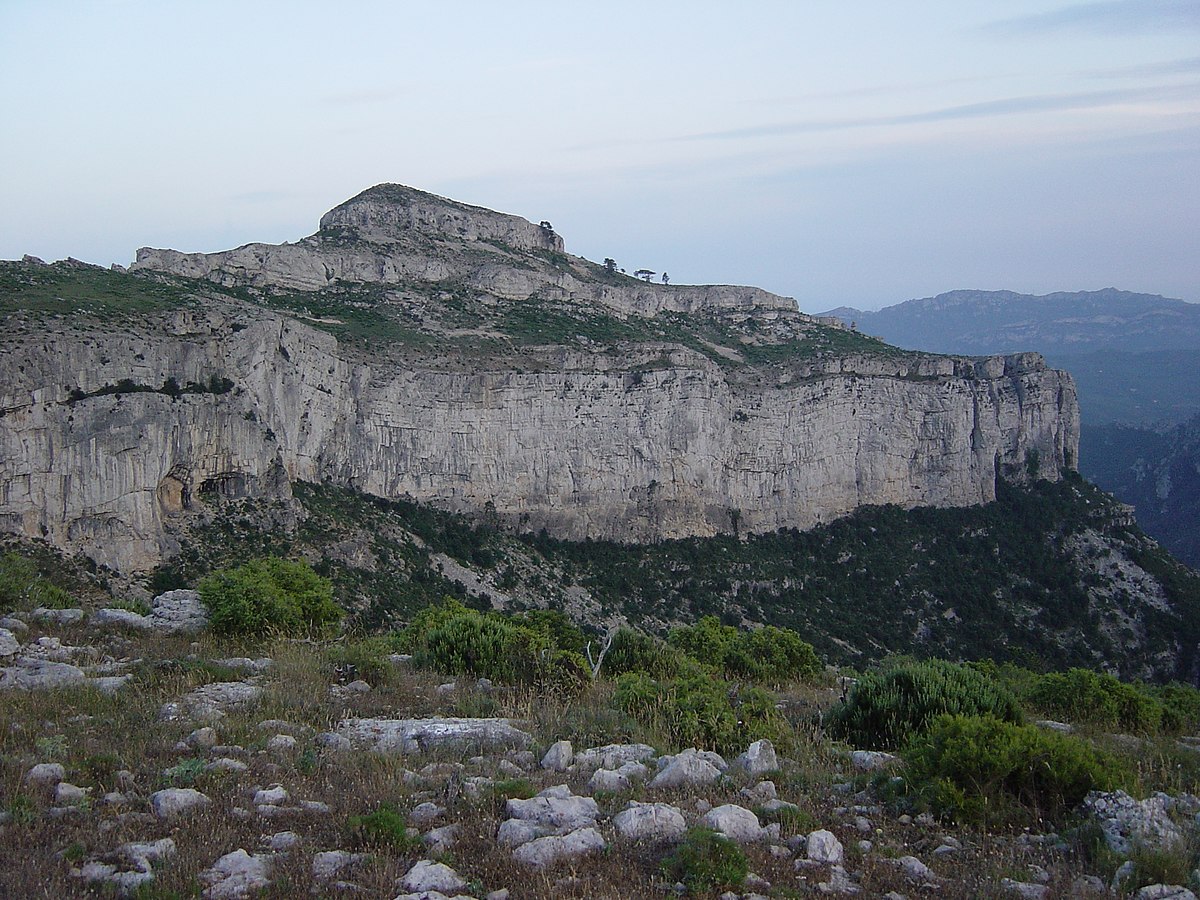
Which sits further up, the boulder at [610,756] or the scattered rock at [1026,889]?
the scattered rock at [1026,889]

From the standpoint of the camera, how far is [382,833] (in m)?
5.06

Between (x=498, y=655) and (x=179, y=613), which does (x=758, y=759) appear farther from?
(x=179, y=613)

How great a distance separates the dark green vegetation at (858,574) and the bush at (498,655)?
72.4ft

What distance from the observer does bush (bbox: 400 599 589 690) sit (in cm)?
932

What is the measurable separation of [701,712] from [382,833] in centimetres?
338

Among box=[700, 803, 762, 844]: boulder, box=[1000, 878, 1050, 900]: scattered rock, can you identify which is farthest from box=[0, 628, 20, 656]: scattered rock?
box=[1000, 878, 1050, 900]: scattered rock

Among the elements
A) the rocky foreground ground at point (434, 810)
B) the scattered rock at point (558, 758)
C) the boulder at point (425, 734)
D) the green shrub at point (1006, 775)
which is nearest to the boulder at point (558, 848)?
the rocky foreground ground at point (434, 810)

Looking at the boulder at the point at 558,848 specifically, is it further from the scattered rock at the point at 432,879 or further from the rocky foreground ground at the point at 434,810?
the scattered rock at the point at 432,879

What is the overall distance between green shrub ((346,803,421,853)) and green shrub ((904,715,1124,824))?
3.48 meters

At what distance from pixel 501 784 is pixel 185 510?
2920 cm

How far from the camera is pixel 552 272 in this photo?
2477 inches

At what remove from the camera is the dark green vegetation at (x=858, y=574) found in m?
36.3

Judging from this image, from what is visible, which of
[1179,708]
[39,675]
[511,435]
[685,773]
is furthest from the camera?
[511,435]

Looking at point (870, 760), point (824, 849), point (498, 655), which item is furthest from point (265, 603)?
point (824, 849)
